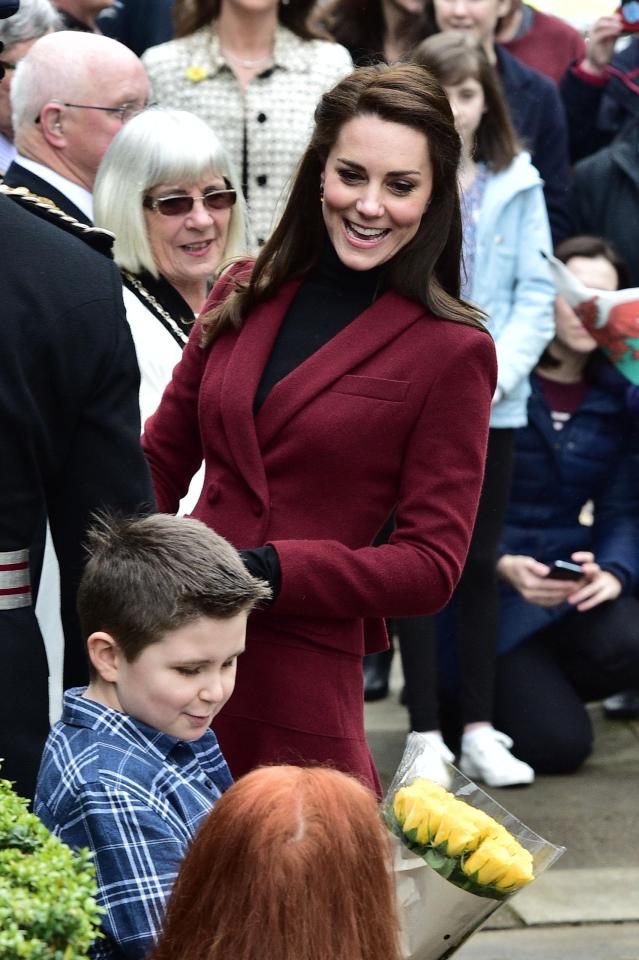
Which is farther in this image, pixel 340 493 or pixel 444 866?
pixel 340 493

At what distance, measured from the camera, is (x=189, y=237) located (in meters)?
3.51

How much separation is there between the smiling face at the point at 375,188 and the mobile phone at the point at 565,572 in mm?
2470

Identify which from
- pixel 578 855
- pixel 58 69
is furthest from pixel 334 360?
pixel 578 855

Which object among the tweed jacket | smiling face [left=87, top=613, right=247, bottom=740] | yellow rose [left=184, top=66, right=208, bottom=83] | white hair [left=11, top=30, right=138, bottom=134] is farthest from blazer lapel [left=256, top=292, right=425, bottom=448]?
yellow rose [left=184, top=66, right=208, bottom=83]

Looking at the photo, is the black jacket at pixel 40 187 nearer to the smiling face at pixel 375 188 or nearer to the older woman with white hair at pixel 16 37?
the older woman with white hair at pixel 16 37

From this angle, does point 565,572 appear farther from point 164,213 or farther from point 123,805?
point 123,805

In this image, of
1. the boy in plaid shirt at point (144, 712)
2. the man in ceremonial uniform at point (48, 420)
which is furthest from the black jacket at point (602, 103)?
the boy in plaid shirt at point (144, 712)

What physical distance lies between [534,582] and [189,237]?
193cm

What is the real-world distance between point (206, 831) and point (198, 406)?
126cm

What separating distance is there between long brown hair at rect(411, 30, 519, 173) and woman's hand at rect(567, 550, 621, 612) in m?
1.26

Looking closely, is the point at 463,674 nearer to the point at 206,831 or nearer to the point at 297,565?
the point at 297,565

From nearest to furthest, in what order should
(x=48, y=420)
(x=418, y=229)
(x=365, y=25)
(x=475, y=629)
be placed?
(x=48, y=420), (x=418, y=229), (x=475, y=629), (x=365, y=25)

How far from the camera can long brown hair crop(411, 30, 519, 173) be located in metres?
4.66

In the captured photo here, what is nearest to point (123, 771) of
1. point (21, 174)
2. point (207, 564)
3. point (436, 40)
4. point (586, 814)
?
point (207, 564)
